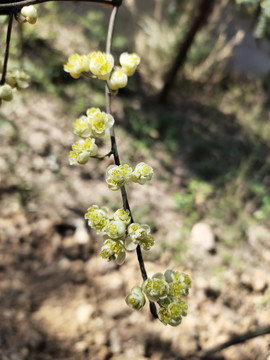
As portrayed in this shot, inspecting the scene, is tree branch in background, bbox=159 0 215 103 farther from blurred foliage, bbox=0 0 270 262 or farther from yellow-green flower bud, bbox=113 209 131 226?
yellow-green flower bud, bbox=113 209 131 226

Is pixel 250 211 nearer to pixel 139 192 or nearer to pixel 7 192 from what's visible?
pixel 139 192

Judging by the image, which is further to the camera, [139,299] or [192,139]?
[192,139]

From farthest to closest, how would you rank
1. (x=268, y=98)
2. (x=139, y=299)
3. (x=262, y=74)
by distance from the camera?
1. (x=262, y=74)
2. (x=268, y=98)
3. (x=139, y=299)

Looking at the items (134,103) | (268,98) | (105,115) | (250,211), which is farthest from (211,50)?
(105,115)

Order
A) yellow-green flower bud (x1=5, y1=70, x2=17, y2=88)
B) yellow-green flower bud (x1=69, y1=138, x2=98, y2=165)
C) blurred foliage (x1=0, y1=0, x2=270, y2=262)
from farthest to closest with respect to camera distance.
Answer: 1. blurred foliage (x1=0, y1=0, x2=270, y2=262)
2. yellow-green flower bud (x1=5, y1=70, x2=17, y2=88)
3. yellow-green flower bud (x1=69, y1=138, x2=98, y2=165)

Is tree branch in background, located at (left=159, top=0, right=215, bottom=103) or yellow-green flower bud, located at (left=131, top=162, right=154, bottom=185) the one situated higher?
tree branch in background, located at (left=159, top=0, right=215, bottom=103)

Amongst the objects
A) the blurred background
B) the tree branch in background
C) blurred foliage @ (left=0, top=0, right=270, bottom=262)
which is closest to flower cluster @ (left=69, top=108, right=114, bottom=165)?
the blurred background

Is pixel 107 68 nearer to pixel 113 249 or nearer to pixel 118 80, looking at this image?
pixel 118 80

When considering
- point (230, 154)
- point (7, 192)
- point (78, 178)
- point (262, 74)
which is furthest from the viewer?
point (262, 74)
